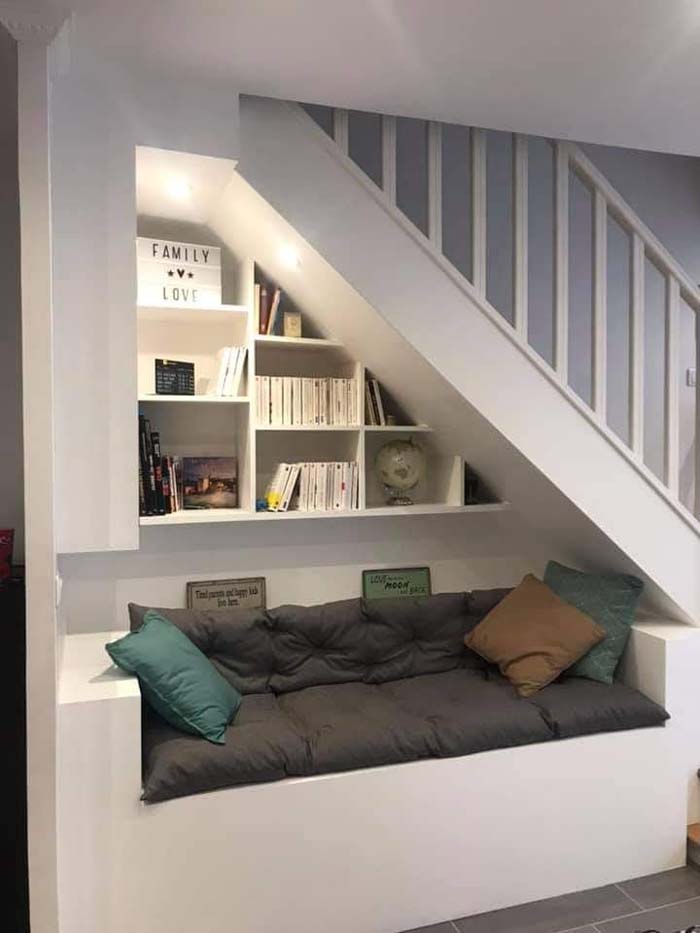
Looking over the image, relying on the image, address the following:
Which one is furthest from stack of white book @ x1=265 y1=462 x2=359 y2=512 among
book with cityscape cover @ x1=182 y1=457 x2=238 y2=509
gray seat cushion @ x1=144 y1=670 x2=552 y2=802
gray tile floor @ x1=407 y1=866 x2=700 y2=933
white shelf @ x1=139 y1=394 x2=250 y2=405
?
gray tile floor @ x1=407 y1=866 x2=700 y2=933

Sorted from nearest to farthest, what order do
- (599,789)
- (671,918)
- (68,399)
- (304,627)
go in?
(68,399) < (671,918) < (599,789) < (304,627)

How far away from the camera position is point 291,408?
281cm

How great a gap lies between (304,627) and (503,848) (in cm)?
101

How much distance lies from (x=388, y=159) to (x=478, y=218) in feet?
1.20

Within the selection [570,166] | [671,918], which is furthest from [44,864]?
[570,166]

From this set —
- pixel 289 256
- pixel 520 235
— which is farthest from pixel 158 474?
pixel 520 235

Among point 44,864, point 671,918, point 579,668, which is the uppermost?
point 579,668

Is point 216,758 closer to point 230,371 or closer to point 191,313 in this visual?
point 230,371

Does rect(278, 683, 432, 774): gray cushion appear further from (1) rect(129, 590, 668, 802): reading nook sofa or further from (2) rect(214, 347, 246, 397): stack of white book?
(2) rect(214, 347, 246, 397): stack of white book

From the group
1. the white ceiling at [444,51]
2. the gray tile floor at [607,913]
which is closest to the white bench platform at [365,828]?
the gray tile floor at [607,913]

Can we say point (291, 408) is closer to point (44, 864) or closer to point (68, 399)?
point (68, 399)

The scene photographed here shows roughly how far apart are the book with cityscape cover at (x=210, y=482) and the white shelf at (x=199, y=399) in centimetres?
26

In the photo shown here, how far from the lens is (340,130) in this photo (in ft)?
7.54

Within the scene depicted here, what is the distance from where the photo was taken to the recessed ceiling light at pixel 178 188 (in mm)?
2318
